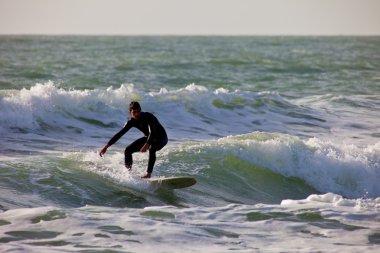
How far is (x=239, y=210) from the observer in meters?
11.5

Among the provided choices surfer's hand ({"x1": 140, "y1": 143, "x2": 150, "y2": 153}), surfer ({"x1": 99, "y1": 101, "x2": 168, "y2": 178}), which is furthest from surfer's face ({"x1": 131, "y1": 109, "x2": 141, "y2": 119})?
surfer's hand ({"x1": 140, "y1": 143, "x2": 150, "y2": 153})

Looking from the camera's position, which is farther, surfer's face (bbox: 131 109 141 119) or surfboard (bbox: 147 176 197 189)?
surfboard (bbox: 147 176 197 189)

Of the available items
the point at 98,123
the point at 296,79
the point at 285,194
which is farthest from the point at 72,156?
the point at 296,79

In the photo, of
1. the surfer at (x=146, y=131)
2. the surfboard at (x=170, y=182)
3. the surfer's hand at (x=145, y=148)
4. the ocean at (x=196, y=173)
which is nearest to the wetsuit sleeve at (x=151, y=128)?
the surfer at (x=146, y=131)

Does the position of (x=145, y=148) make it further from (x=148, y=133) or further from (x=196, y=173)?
(x=196, y=173)

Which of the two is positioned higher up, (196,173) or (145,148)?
(145,148)

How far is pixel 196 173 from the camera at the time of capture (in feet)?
50.2

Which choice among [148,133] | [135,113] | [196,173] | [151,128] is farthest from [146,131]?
[196,173]

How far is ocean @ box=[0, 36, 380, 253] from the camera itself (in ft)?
32.4

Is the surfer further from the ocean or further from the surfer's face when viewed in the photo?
the ocean

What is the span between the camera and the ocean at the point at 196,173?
9883 millimetres

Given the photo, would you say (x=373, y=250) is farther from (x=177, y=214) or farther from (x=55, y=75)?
(x=55, y=75)

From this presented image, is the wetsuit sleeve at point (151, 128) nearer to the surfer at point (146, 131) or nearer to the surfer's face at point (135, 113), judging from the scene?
the surfer at point (146, 131)

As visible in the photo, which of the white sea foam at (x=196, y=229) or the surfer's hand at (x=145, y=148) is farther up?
the surfer's hand at (x=145, y=148)
